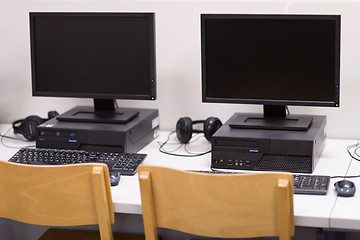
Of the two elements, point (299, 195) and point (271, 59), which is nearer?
point (299, 195)

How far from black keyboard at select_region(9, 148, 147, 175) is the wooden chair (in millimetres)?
310

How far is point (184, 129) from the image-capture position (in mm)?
2598

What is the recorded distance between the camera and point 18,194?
6.47 ft

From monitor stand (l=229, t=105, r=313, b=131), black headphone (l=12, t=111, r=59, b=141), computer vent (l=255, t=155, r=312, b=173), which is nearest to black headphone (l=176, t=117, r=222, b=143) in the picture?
monitor stand (l=229, t=105, r=313, b=131)

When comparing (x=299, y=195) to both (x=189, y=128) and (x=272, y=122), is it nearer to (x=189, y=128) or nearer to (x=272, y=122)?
(x=272, y=122)

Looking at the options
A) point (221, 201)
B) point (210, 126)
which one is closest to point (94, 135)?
point (210, 126)

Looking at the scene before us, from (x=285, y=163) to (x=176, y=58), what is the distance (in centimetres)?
80

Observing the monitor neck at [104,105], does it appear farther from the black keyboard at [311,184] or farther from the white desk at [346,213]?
the white desk at [346,213]

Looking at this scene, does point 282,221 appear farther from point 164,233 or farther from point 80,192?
point 164,233

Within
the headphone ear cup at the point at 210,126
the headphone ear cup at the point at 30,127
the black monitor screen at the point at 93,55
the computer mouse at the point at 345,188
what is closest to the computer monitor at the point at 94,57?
the black monitor screen at the point at 93,55

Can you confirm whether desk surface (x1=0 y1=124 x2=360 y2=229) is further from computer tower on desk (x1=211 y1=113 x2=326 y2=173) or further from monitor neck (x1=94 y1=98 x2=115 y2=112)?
monitor neck (x1=94 y1=98 x2=115 y2=112)

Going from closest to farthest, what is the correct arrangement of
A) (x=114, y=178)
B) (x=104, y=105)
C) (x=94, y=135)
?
(x=114, y=178)
(x=94, y=135)
(x=104, y=105)

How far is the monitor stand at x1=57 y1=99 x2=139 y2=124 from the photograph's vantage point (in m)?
2.57

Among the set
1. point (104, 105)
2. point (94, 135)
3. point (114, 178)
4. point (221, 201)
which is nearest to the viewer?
point (221, 201)
